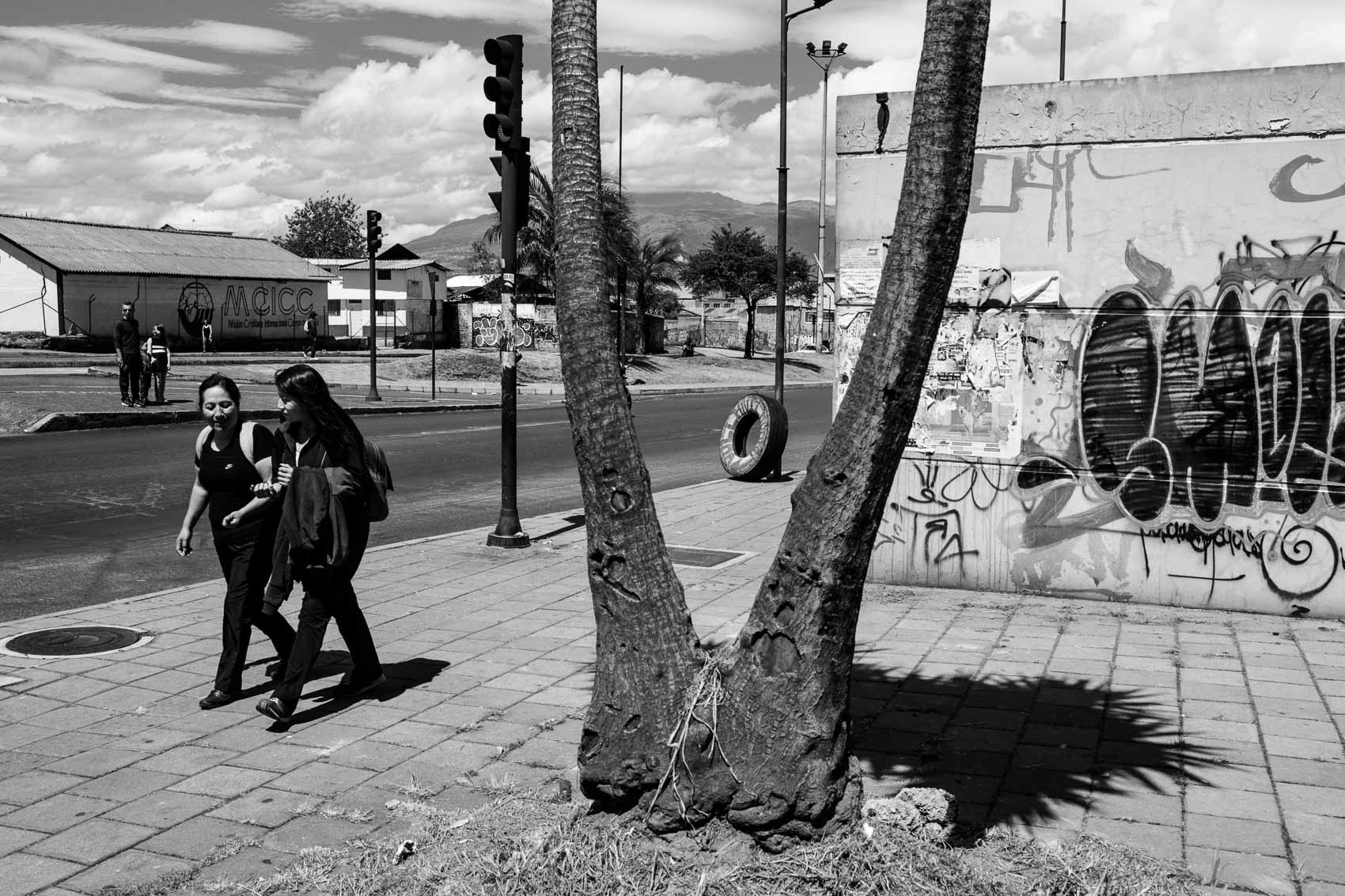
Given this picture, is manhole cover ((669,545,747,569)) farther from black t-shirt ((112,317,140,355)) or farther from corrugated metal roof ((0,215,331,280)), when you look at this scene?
corrugated metal roof ((0,215,331,280))

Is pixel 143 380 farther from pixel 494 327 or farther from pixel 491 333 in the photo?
pixel 491 333

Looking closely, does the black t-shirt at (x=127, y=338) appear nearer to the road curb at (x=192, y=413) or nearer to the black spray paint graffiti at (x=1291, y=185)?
the road curb at (x=192, y=413)

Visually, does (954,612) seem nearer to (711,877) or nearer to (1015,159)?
(1015,159)

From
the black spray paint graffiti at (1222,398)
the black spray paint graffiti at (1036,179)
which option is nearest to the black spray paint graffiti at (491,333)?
the black spray paint graffiti at (1036,179)

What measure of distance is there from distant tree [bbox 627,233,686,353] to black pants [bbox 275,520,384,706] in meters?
45.8

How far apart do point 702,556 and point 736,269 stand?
59491mm

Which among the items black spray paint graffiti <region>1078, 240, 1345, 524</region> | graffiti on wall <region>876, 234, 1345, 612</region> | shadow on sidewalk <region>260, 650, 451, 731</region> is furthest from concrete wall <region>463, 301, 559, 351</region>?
shadow on sidewalk <region>260, 650, 451, 731</region>

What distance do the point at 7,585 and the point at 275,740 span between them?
14.6ft

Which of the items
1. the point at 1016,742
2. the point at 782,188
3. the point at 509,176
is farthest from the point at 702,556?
the point at 782,188

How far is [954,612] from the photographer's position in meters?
8.25

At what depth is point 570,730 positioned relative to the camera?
5.76 m

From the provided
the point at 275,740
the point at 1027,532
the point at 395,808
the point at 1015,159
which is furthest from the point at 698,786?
the point at 1015,159

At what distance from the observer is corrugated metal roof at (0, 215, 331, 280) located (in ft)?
154

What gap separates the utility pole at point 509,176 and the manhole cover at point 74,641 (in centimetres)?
359
